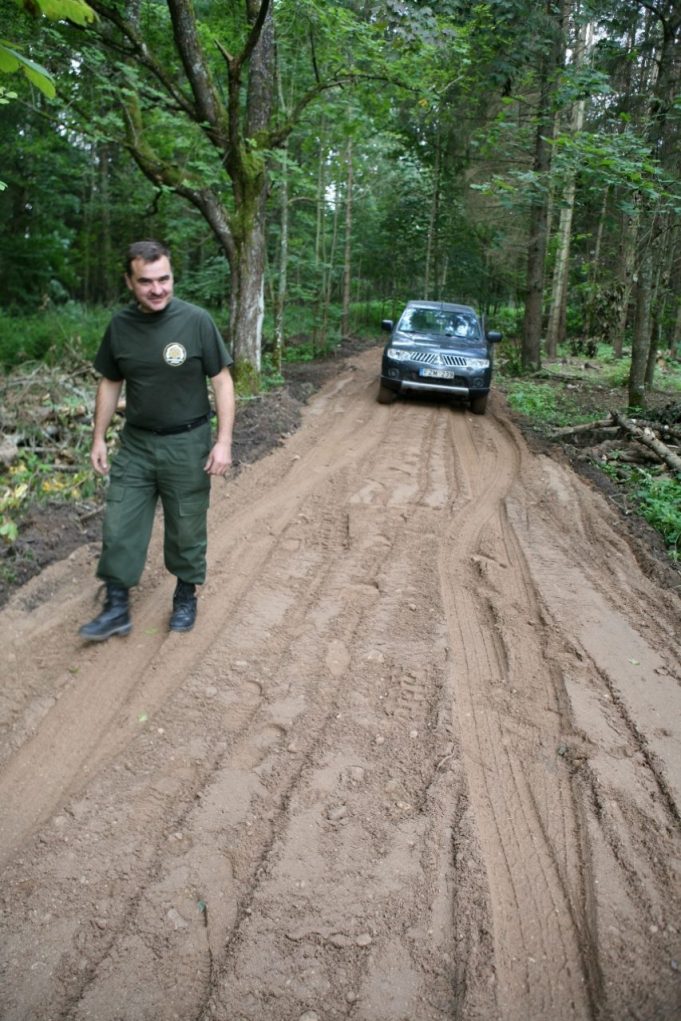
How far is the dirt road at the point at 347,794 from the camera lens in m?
2.24

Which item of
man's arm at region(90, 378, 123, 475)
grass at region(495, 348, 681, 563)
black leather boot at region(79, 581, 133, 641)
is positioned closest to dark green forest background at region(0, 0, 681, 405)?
grass at region(495, 348, 681, 563)

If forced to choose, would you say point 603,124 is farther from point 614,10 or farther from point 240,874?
point 240,874

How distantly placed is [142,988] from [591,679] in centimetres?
285

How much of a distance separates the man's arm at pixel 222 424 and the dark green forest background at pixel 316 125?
1.66 meters

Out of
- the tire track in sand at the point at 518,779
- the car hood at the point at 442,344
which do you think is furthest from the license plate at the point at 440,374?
the tire track in sand at the point at 518,779

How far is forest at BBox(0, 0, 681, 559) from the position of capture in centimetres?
844

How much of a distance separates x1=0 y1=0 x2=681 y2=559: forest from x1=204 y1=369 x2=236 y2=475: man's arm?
65.7 inches

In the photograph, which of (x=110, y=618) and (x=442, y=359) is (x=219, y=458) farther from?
(x=442, y=359)

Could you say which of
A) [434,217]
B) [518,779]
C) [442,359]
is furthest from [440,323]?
[434,217]

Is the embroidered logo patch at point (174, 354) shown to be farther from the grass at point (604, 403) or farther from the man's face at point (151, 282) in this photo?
the grass at point (604, 403)

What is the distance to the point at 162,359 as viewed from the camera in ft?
12.4

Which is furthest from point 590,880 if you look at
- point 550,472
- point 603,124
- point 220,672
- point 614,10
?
point 603,124

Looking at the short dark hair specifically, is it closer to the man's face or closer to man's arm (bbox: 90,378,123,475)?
the man's face

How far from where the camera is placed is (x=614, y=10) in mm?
10414
